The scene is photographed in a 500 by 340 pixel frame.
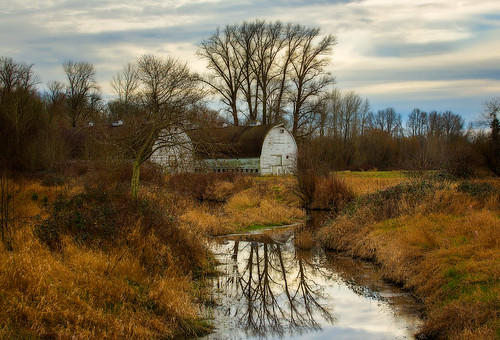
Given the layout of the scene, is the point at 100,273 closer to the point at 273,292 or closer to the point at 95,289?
the point at 95,289

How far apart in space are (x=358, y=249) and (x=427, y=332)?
262 inches

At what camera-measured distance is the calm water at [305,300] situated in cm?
912

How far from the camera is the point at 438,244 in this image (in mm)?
11906

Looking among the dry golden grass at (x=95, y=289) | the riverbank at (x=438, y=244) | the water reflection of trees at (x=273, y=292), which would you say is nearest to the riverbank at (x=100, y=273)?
the dry golden grass at (x=95, y=289)

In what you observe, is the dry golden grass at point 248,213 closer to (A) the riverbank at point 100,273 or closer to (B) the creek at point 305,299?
(B) the creek at point 305,299

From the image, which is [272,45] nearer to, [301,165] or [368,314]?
[301,165]

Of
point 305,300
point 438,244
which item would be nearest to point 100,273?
point 305,300

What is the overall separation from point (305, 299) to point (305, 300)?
71 millimetres

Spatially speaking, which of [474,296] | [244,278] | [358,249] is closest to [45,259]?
[244,278]

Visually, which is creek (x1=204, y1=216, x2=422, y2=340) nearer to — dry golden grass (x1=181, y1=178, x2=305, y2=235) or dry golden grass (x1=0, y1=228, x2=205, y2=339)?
dry golden grass (x1=0, y1=228, x2=205, y2=339)

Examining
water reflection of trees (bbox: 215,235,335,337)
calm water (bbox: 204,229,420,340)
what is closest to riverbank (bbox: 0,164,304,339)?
calm water (bbox: 204,229,420,340)

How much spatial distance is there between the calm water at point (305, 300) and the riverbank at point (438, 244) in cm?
58

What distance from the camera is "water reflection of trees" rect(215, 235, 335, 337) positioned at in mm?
9523

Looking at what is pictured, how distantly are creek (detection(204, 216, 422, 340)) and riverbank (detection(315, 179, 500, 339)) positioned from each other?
0.53 m
